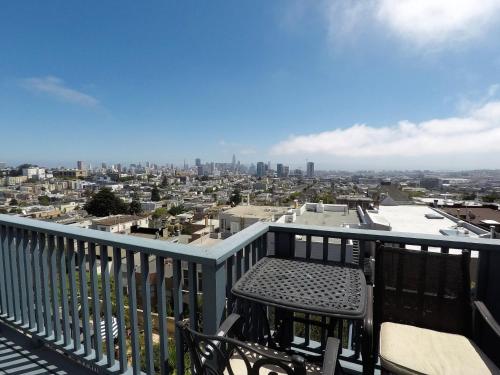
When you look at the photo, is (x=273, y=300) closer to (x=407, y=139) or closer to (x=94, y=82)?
(x=407, y=139)

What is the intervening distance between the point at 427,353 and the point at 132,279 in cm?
131

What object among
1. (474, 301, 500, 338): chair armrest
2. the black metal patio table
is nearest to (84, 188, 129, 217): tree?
the black metal patio table

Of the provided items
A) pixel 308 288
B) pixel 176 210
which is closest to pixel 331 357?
pixel 308 288

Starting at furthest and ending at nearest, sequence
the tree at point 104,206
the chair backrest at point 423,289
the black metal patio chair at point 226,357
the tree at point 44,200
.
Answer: the tree at point 44,200, the tree at point 104,206, the chair backrest at point 423,289, the black metal patio chair at point 226,357

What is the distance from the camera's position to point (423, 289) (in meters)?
1.31

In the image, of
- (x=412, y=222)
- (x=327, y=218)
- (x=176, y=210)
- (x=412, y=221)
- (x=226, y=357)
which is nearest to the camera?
(x=226, y=357)

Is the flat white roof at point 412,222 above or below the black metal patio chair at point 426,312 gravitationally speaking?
below

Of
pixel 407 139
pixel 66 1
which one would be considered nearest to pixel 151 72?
pixel 66 1

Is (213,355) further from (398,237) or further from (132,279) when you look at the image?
(398,237)

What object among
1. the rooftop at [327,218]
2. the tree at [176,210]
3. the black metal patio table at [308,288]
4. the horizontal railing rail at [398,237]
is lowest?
the tree at [176,210]

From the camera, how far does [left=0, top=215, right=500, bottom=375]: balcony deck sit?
116cm

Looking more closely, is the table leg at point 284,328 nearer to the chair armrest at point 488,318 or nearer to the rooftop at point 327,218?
the chair armrest at point 488,318

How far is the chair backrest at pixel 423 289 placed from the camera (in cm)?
125

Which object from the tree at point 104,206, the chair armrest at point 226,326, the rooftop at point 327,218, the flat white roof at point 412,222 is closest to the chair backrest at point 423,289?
the chair armrest at point 226,326
